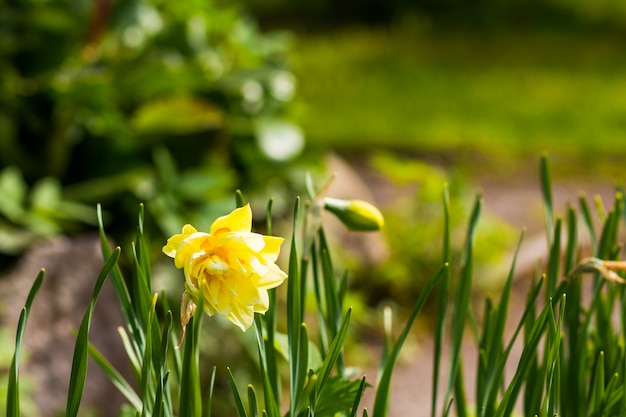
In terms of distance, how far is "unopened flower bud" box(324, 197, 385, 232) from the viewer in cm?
87

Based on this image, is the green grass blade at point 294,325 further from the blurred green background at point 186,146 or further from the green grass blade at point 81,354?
the blurred green background at point 186,146

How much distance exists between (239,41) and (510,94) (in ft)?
10.7

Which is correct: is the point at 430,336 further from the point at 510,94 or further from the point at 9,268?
the point at 510,94

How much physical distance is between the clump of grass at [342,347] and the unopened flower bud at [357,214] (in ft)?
0.07

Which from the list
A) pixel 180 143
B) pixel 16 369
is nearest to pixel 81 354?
pixel 16 369

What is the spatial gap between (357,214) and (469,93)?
17.0 ft

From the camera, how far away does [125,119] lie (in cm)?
277

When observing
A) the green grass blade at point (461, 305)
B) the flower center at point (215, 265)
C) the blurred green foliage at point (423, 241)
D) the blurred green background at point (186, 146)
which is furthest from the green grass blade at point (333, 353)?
the blurred green foliage at point (423, 241)

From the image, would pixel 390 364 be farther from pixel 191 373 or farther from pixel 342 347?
pixel 191 373

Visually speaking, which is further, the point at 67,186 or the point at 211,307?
the point at 67,186

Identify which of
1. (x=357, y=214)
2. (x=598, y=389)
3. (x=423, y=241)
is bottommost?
(x=423, y=241)

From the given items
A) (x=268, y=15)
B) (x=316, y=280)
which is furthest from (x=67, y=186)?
(x=268, y=15)

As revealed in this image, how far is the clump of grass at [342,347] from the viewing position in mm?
695

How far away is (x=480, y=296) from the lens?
3.20 meters
